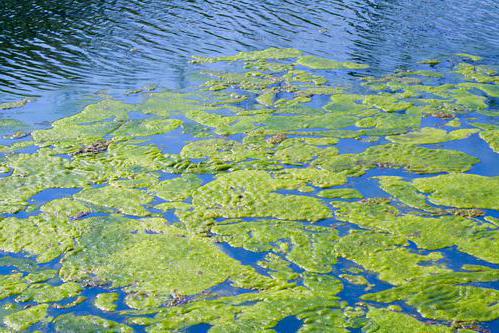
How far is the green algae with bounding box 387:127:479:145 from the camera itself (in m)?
9.66

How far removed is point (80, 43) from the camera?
15648 millimetres

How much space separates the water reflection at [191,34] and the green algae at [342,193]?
564cm

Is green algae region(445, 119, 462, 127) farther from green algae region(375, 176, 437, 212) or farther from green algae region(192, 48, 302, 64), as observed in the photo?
green algae region(192, 48, 302, 64)

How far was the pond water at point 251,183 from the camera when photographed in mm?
5938

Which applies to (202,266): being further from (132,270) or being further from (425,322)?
(425,322)

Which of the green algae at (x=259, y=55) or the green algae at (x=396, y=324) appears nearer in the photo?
the green algae at (x=396, y=324)

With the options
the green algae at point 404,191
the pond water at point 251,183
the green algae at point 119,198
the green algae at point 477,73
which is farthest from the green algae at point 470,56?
the green algae at point 119,198

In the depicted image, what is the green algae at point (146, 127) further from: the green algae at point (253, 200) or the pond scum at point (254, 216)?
the green algae at point (253, 200)

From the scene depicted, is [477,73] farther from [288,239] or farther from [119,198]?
[119,198]

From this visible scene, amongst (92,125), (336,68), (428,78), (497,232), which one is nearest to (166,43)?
(336,68)

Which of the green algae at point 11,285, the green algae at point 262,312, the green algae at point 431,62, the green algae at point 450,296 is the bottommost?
the green algae at point 11,285

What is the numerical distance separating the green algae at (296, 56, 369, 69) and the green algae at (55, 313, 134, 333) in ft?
29.8

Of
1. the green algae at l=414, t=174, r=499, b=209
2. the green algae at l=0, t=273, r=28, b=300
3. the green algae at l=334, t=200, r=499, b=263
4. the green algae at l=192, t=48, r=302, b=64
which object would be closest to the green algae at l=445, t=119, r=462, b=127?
the green algae at l=414, t=174, r=499, b=209

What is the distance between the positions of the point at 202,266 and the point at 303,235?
1.30 m
